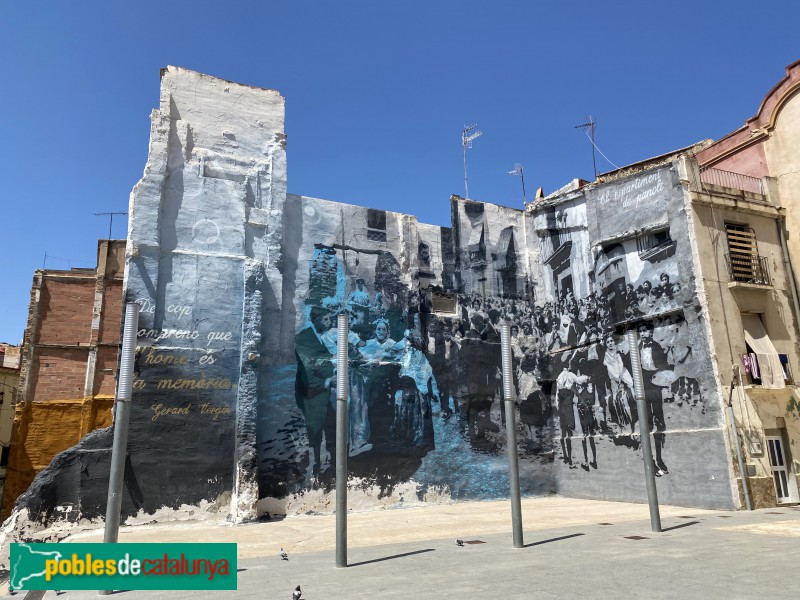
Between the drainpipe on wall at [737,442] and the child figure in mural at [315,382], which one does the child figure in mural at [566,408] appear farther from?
the child figure in mural at [315,382]

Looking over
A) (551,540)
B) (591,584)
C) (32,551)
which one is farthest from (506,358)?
(32,551)

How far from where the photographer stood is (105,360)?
85.5 ft

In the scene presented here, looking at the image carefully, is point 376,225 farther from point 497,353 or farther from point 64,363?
point 64,363

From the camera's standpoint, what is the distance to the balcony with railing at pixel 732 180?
1845cm

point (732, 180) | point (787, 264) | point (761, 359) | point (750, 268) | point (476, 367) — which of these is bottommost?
point (761, 359)

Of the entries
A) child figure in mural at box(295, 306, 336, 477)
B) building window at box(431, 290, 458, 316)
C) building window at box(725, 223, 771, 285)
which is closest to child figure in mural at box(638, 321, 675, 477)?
building window at box(725, 223, 771, 285)

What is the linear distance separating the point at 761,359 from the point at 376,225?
11526 mm

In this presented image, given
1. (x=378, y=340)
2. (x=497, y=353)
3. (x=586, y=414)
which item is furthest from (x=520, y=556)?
(x=497, y=353)

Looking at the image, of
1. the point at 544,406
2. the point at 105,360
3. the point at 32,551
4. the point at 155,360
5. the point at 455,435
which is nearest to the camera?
the point at 32,551

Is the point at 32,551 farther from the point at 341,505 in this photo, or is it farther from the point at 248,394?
the point at 248,394

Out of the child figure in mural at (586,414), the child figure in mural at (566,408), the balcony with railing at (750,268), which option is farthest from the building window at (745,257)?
the child figure in mural at (566,408)

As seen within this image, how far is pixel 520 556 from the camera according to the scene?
→ 344 inches

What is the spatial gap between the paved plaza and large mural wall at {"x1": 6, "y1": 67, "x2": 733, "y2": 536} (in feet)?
5.58

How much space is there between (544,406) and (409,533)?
374 inches
